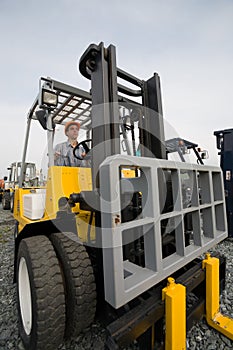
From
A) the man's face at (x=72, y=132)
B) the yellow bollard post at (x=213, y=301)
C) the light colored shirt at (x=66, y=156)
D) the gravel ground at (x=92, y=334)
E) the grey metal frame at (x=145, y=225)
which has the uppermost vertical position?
the man's face at (x=72, y=132)

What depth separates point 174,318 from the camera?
129 centimetres

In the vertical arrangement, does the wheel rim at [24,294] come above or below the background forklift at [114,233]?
below

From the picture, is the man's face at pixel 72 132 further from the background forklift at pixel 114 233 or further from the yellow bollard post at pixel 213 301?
the yellow bollard post at pixel 213 301

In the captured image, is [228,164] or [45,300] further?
[228,164]

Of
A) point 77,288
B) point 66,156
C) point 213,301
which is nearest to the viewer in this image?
point 77,288

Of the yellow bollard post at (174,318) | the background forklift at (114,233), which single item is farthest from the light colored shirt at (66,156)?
the yellow bollard post at (174,318)

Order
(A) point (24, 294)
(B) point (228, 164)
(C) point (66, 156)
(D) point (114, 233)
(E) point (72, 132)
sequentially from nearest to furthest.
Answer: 1. (D) point (114, 233)
2. (A) point (24, 294)
3. (C) point (66, 156)
4. (E) point (72, 132)
5. (B) point (228, 164)

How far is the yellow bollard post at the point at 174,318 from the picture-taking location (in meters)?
1.29

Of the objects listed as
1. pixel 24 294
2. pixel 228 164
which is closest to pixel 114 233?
pixel 24 294

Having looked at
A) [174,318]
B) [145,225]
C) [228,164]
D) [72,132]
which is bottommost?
[174,318]

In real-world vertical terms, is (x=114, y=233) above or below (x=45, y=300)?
above

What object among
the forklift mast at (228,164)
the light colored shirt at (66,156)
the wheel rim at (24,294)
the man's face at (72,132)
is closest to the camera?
the wheel rim at (24,294)

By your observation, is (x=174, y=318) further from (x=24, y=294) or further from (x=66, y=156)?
→ (x=66, y=156)

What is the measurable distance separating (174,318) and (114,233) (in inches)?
A: 31.0
